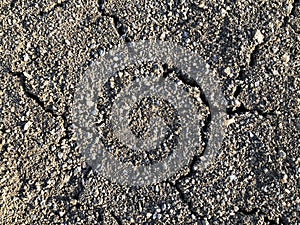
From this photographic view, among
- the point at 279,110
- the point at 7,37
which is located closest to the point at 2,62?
the point at 7,37

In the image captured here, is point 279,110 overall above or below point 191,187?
above

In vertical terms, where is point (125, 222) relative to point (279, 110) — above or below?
below

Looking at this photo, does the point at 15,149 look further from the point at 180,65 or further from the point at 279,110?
the point at 279,110

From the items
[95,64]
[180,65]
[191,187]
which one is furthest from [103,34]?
[191,187]

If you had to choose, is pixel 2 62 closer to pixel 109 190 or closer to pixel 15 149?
pixel 15 149

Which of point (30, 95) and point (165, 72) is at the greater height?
point (165, 72)

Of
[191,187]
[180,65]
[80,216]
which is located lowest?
[80,216]
